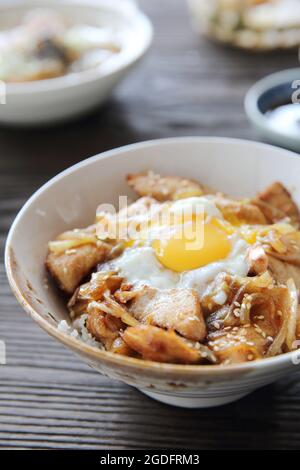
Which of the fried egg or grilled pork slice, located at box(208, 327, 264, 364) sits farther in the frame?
the fried egg

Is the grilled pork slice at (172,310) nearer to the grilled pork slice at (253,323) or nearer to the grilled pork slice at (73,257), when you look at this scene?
the grilled pork slice at (253,323)

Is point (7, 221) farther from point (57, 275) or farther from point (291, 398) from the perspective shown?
point (291, 398)

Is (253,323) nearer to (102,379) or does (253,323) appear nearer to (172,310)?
(172,310)

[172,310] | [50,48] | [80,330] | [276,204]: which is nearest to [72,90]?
[50,48]

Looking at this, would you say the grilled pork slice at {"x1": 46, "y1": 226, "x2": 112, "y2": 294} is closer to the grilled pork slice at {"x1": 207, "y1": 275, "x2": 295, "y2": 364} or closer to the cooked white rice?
the cooked white rice

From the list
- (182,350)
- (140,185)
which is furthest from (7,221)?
(182,350)

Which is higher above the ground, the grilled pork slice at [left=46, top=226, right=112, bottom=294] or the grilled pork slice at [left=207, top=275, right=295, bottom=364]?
the grilled pork slice at [left=207, top=275, right=295, bottom=364]

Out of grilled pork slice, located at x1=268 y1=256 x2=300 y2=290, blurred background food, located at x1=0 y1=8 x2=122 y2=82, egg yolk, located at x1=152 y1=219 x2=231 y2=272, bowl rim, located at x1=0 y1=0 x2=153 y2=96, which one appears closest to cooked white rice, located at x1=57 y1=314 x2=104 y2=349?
egg yolk, located at x1=152 y1=219 x2=231 y2=272
